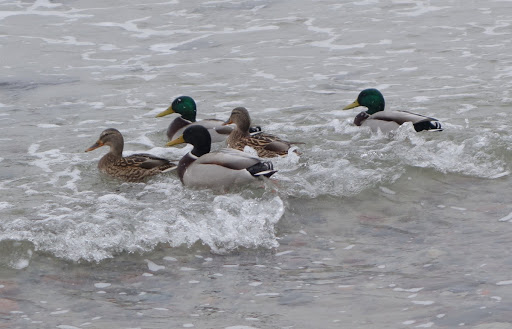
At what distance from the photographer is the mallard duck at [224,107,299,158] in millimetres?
9305

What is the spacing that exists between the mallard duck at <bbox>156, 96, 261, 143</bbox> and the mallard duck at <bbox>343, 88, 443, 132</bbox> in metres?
1.31

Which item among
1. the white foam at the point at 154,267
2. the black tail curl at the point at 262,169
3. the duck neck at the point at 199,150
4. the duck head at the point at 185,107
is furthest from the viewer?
the duck head at the point at 185,107

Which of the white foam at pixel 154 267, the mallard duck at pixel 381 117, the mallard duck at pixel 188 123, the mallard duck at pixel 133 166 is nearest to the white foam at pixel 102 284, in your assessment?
the white foam at pixel 154 267

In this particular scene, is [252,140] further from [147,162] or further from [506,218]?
[506,218]

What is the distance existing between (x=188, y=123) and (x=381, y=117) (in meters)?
2.24

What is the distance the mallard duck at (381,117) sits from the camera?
970 cm

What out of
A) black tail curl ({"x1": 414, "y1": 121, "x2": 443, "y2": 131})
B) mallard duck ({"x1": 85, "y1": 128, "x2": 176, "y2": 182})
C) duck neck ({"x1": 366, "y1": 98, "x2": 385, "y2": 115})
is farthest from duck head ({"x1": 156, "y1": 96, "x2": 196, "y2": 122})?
black tail curl ({"x1": 414, "y1": 121, "x2": 443, "y2": 131})

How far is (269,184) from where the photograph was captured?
27.3 ft

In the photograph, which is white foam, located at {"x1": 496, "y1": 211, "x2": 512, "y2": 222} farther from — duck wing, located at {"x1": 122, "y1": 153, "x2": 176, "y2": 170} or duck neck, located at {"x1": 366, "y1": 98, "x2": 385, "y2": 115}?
duck neck, located at {"x1": 366, "y1": 98, "x2": 385, "y2": 115}

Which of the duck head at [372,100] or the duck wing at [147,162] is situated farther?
the duck head at [372,100]

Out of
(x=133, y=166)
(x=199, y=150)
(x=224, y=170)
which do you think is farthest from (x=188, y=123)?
(x=224, y=170)

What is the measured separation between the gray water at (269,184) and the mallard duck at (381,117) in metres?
0.15

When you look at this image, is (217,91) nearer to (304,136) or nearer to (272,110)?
(272,110)

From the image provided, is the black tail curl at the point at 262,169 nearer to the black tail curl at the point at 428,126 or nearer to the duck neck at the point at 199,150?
the duck neck at the point at 199,150
